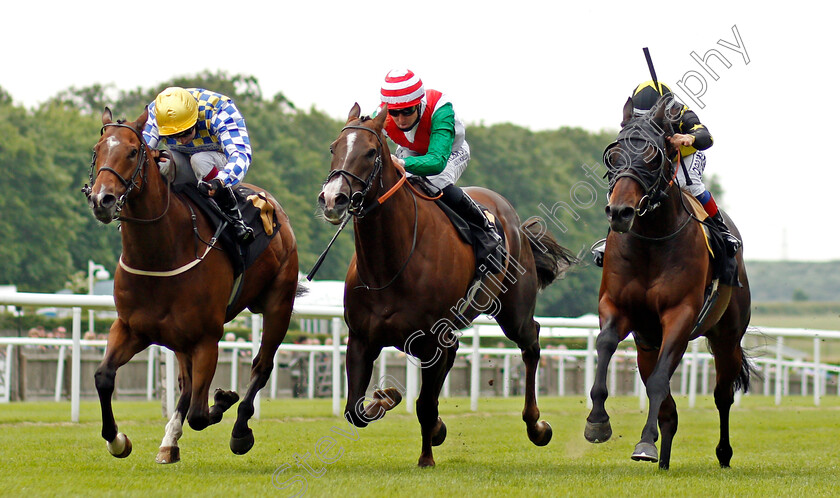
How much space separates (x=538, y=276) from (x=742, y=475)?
9.93 feet

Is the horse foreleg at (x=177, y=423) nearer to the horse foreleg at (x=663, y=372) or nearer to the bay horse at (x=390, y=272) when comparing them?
the bay horse at (x=390, y=272)

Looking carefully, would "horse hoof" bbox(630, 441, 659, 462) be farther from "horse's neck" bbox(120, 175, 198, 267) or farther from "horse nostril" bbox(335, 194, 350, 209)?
"horse's neck" bbox(120, 175, 198, 267)

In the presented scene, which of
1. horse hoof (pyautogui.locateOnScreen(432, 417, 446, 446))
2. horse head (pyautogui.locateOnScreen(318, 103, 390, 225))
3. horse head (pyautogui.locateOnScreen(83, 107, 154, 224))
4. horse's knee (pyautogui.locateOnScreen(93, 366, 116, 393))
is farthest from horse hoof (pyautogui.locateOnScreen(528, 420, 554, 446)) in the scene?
horse head (pyautogui.locateOnScreen(83, 107, 154, 224))

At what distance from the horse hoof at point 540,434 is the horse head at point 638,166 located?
1.92m

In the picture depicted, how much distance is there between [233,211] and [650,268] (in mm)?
2551

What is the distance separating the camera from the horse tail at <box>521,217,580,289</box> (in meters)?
9.37

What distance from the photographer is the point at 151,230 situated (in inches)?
267

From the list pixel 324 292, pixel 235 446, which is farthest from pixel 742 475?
pixel 324 292

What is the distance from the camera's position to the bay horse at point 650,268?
6.73 m

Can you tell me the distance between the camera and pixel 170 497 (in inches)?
207

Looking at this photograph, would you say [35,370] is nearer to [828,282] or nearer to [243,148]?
[243,148]

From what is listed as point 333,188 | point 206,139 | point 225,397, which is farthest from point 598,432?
point 206,139

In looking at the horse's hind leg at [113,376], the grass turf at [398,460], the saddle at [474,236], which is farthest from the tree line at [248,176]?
the horse's hind leg at [113,376]

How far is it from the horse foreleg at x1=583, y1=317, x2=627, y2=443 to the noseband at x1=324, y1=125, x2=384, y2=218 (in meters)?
1.57
